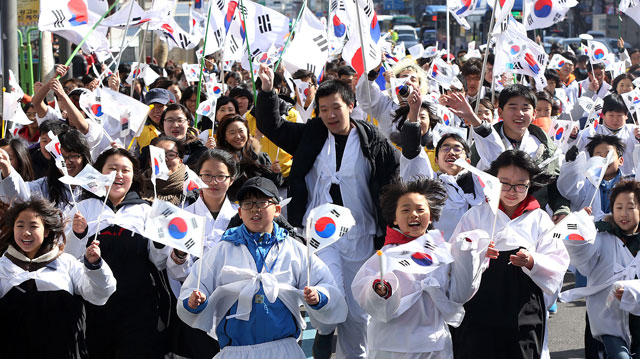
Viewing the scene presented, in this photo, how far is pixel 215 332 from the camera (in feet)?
14.9

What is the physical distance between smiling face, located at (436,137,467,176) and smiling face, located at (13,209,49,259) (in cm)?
268

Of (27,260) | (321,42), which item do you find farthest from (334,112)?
(321,42)

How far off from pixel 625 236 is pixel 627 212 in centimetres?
14

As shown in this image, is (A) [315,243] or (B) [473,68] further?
(B) [473,68]

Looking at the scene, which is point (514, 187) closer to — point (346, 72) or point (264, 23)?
point (346, 72)

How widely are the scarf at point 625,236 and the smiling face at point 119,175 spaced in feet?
8.54

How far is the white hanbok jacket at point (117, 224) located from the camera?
4996 millimetres

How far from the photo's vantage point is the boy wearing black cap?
14.4 ft

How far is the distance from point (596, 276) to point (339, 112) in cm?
173

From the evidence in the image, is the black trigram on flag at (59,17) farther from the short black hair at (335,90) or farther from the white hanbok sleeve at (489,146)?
the white hanbok sleeve at (489,146)

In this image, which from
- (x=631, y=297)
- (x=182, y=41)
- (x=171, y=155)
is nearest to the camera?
(x=631, y=297)

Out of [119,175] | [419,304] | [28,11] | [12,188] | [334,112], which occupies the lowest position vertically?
[419,304]

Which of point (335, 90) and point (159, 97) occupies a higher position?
point (335, 90)

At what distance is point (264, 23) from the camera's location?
10.8 m
